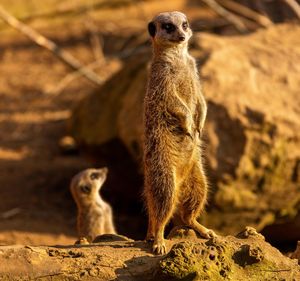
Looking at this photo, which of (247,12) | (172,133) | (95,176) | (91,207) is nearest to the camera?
(172,133)

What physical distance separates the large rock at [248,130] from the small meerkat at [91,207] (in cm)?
69

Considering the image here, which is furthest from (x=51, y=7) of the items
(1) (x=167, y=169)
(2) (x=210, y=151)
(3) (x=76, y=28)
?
(1) (x=167, y=169)

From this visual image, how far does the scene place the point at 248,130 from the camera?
21.6ft

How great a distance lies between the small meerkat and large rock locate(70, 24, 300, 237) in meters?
0.69

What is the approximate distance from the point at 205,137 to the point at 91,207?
1.06 meters

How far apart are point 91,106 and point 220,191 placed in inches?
88.6

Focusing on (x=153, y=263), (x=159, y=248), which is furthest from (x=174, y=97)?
(x=153, y=263)

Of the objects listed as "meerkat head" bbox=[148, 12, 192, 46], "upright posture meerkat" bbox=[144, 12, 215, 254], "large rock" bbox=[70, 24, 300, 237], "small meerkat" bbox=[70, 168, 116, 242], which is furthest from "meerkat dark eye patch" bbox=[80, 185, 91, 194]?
"meerkat head" bbox=[148, 12, 192, 46]

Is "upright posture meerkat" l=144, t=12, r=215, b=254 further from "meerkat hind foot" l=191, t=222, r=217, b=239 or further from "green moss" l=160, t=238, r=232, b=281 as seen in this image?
"green moss" l=160, t=238, r=232, b=281

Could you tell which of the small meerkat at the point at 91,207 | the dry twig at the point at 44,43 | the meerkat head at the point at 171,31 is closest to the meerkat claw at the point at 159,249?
the meerkat head at the point at 171,31

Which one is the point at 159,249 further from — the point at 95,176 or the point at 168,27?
the point at 95,176

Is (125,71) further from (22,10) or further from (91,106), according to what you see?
(22,10)

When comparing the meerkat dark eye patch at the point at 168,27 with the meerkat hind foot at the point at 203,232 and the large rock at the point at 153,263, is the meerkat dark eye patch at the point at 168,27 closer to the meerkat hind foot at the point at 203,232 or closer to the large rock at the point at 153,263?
the meerkat hind foot at the point at 203,232

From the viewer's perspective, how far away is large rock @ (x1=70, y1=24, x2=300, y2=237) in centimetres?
661
